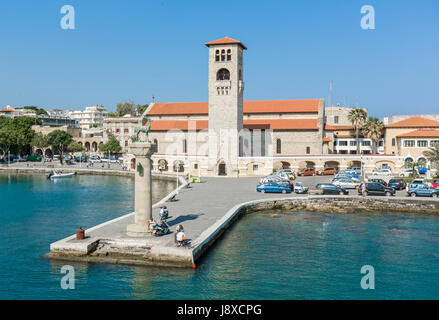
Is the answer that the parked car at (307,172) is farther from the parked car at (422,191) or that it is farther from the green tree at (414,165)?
the parked car at (422,191)

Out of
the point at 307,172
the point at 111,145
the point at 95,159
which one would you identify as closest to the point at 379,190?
the point at 307,172

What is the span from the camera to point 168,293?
1845cm

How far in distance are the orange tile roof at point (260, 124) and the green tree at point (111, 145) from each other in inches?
1010

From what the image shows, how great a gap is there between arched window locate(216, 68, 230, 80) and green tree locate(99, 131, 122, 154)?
165 feet

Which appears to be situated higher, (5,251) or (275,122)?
(275,122)

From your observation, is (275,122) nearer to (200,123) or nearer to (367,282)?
(200,123)

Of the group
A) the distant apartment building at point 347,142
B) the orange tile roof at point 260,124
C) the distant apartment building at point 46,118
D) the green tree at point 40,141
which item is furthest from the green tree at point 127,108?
the distant apartment building at point 347,142

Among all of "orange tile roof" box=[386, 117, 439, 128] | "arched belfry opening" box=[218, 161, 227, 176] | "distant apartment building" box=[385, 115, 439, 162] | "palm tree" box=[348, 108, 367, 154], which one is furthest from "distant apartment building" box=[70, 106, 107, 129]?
"orange tile roof" box=[386, 117, 439, 128]

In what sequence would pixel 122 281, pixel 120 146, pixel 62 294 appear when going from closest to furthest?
pixel 62 294 → pixel 122 281 → pixel 120 146

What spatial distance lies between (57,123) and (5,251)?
14579cm

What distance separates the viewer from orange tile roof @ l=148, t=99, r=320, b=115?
81.2m
